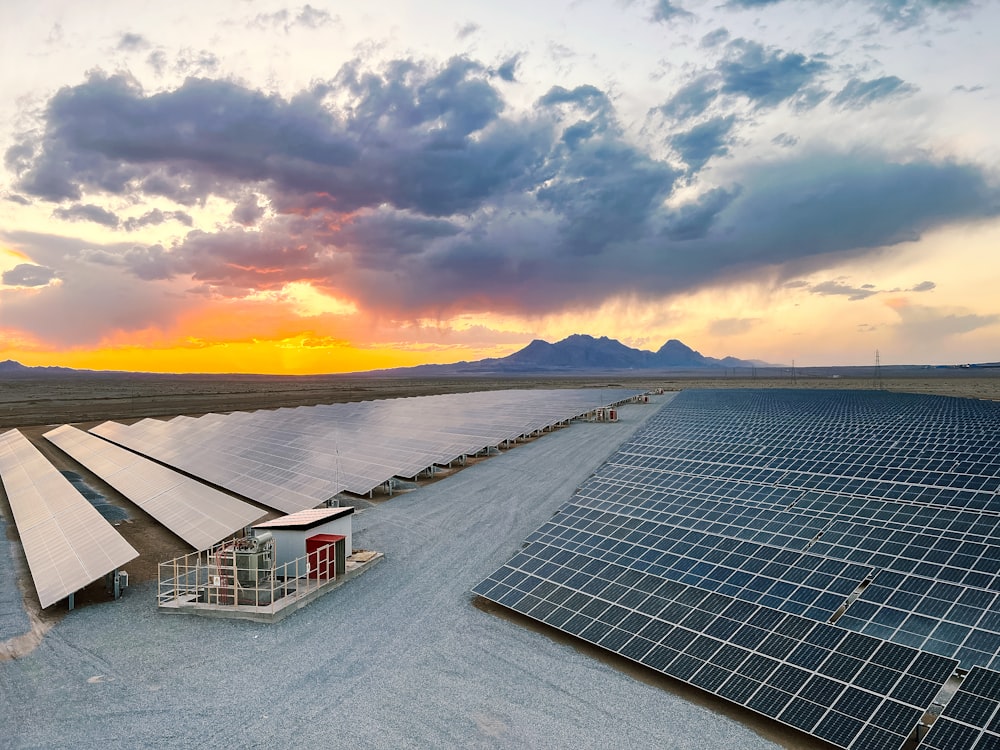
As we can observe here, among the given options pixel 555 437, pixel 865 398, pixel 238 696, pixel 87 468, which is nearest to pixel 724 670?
pixel 238 696

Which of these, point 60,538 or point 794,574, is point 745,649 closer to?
point 794,574

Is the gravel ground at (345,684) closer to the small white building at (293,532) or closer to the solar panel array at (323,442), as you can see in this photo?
the small white building at (293,532)

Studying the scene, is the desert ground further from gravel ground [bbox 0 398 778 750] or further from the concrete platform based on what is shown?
the concrete platform

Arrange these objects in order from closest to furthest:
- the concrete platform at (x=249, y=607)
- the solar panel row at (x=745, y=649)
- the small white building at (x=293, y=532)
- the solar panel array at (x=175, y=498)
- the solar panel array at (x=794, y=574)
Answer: the solar panel row at (x=745, y=649), the solar panel array at (x=794, y=574), the concrete platform at (x=249, y=607), the small white building at (x=293, y=532), the solar panel array at (x=175, y=498)

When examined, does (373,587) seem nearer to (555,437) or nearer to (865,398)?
(555,437)

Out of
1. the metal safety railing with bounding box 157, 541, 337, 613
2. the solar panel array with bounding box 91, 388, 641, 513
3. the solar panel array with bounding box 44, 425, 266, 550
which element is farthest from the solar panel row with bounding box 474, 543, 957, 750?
the solar panel array with bounding box 91, 388, 641, 513

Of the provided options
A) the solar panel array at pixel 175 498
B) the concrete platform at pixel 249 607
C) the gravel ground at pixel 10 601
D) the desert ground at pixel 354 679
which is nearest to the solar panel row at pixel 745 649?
the desert ground at pixel 354 679
